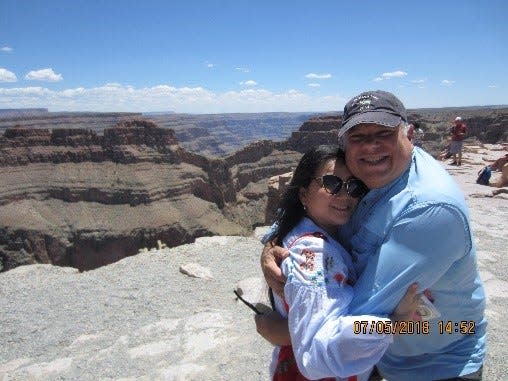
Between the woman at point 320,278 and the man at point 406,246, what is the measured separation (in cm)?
6

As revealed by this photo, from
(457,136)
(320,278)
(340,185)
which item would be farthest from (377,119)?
(457,136)

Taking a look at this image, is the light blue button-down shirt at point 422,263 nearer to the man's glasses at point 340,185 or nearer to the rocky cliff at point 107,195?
the man's glasses at point 340,185

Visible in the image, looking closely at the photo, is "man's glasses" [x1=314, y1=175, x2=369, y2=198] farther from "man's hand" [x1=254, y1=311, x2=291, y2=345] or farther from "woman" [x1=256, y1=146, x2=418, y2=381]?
"man's hand" [x1=254, y1=311, x2=291, y2=345]

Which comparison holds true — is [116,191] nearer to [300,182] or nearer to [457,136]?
[457,136]

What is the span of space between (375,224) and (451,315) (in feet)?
2.22

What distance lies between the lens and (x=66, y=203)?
56.1 metres

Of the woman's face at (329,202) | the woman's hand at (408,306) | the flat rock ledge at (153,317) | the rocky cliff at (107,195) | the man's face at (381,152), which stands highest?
the man's face at (381,152)

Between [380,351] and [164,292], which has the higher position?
[380,351]

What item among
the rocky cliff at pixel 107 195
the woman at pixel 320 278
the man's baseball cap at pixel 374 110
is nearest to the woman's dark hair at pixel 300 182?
the woman at pixel 320 278

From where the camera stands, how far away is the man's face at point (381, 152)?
2.00 meters

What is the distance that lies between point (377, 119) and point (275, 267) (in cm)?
89

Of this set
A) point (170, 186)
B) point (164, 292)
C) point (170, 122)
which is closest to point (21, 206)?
point (170, 186)

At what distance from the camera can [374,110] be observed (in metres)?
1.99

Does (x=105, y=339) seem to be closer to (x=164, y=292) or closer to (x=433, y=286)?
(x=164, y=292)
